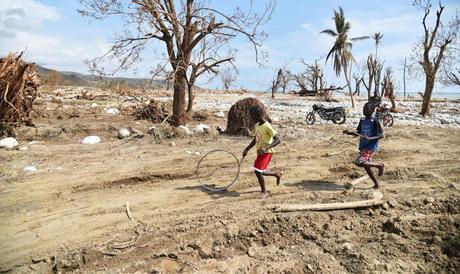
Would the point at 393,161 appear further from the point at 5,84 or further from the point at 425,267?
the point at 5,84

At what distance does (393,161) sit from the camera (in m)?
7.52

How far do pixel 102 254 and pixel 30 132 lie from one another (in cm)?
724

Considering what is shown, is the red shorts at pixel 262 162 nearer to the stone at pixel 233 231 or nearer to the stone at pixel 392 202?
the stone at pixel 233 231

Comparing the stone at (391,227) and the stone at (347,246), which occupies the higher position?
the stone at (391,227)

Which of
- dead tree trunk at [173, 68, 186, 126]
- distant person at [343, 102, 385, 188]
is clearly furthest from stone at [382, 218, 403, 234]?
dead tree trunk at [173, 68, 186, 126]

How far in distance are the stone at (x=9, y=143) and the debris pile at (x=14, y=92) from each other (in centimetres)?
86

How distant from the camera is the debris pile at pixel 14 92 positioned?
32.1 ft

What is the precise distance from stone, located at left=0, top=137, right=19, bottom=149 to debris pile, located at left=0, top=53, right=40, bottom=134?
33.9 inches

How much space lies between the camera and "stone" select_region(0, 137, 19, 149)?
29.1ft

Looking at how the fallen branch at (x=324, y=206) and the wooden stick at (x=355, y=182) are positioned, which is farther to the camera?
the wooden stick at (x=355, y=182)

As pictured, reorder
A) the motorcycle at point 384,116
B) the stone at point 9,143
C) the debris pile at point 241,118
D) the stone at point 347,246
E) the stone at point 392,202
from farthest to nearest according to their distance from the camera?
1. the motorcycle at point 384,116
2. the debris pile at point 241,118
3. the stone at point 9,143
4. the stone at point 392,202
5. the stone at point 347,246

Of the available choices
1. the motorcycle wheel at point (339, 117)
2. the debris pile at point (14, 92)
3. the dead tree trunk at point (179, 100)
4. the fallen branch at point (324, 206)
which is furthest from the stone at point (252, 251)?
the motorcycle wheel at point (339, 117)

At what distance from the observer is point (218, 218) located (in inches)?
188

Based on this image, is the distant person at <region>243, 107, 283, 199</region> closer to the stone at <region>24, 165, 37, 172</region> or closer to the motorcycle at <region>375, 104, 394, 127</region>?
the stone at <region>24, 165, 37, 172</region>
